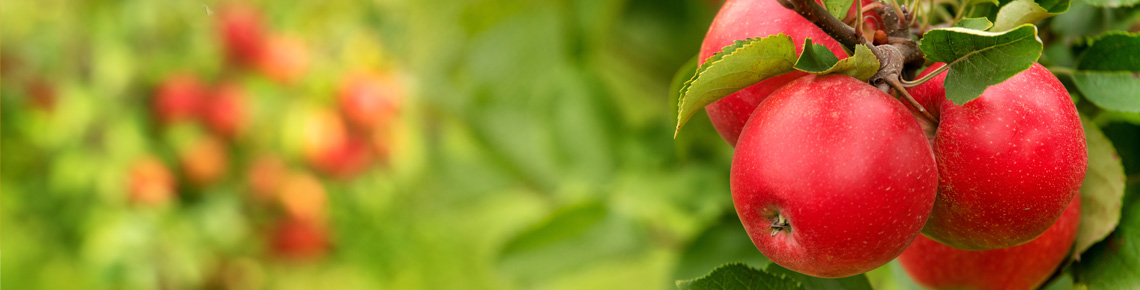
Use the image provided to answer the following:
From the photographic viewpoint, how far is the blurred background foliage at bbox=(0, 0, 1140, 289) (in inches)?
33.2

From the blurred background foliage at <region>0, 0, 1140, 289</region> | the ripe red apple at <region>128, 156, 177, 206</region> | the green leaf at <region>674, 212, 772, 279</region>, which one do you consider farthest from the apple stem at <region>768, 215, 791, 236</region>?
the ripe red apple at <region>128, 156, 177, 206</region>

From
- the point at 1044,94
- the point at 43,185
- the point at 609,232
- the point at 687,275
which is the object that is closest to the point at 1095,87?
the point at 1044,94

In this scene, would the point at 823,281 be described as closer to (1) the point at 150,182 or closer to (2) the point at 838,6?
(2) the point at 838,6

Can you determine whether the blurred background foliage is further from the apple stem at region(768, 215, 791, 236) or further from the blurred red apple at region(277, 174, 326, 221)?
the apple stem at region(768, 215, 791, 236)

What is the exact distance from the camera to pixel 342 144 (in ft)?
5.06

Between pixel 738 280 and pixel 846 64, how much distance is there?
0.11 m

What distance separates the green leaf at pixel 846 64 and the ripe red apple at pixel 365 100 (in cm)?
134

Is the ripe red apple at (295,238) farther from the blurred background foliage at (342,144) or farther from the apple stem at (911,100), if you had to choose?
the apple stem at (911,100)

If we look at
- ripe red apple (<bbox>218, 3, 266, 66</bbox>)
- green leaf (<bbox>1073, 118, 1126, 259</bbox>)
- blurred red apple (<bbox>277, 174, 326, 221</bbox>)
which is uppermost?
ripe red apple (<bbox>218, 3, 266, 66</bbox>)

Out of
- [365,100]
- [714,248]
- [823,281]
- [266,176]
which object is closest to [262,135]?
[266,176]

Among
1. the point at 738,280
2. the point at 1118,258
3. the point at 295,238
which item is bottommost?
the point at 1118,258

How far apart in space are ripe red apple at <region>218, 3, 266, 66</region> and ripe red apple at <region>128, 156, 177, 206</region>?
0.72 ft

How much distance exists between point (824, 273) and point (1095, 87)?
0.18 meters

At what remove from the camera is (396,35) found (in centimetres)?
154
